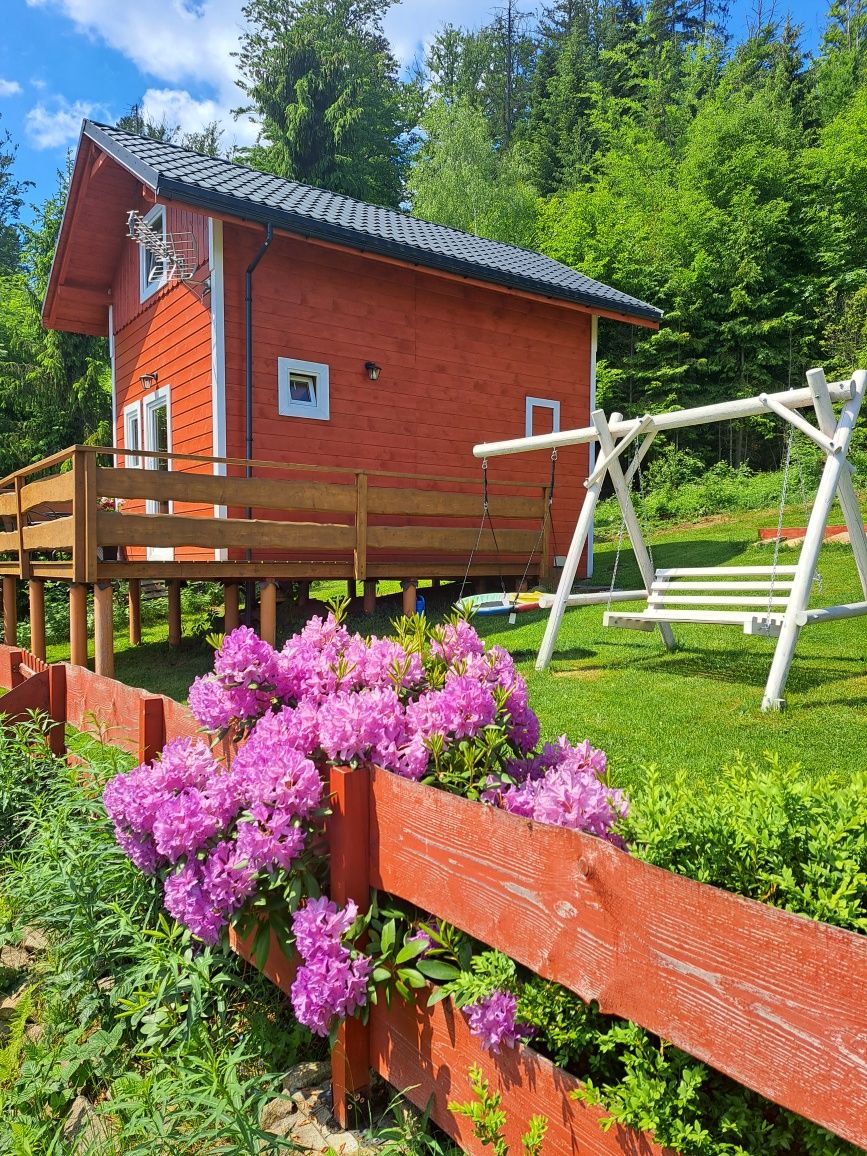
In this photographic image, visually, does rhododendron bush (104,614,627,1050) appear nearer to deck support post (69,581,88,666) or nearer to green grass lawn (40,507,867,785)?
green grass lawn (40,507,867,785)

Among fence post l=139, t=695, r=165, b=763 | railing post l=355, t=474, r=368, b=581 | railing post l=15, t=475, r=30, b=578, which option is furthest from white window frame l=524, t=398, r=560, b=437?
fence post l=139, t=695, r=165, b=763

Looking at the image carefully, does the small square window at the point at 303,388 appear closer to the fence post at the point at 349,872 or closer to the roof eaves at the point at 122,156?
the roof eaves at the point at 122,156

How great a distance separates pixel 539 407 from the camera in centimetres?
1212

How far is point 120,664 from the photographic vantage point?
32.4 ft

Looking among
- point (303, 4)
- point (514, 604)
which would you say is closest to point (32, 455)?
point (514, 604)

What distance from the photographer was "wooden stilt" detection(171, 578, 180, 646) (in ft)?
33.3

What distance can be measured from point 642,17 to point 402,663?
4730 cm

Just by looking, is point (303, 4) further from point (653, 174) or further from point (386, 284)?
point (386, 284)

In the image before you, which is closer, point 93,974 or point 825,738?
point 93,974

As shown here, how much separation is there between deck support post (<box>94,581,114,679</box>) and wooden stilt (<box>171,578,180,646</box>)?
299cm

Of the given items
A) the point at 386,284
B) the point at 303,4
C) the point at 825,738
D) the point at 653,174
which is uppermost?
the point at 303,4

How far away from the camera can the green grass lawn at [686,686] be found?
4.05 m

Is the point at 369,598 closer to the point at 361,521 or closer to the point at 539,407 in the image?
the point at 361,521

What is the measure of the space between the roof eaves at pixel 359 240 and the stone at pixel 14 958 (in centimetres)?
746
